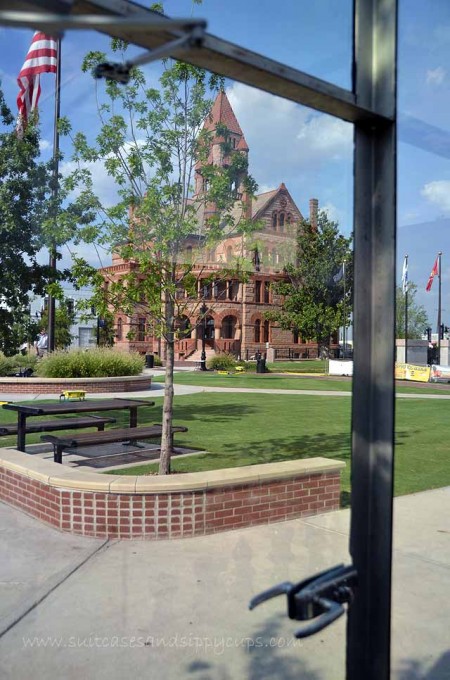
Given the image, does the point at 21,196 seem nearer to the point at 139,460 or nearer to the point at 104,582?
the point at 139,460

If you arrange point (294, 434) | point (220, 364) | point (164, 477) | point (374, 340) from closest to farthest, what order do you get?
point (374, 340) < point (164, 477) < point (294, 434) < point (220, 364)

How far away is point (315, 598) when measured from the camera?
153cm

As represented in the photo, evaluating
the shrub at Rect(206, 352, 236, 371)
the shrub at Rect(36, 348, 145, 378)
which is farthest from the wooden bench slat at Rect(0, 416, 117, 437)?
the shrub at Rect(206, 352, 236, 371)

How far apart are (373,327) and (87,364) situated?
684 inches

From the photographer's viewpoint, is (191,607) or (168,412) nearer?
(191,607)

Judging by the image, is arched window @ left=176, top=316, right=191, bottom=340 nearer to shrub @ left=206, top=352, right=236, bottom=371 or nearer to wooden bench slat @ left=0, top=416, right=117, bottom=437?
wooden bench slat @ left=0, top=416, right=117, bottom=437

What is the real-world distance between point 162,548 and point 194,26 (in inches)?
162

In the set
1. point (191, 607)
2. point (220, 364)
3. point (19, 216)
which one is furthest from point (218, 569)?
point (220, 364)

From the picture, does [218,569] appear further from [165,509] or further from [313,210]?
[313,210]

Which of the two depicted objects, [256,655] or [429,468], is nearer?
[256,655]

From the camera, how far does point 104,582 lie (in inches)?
159

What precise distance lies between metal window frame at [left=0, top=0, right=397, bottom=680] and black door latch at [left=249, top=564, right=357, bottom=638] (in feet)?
0.54

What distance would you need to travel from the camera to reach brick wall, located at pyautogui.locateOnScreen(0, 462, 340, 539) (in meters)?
4.86

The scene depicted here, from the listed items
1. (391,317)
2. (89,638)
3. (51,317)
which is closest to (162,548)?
(89,638)
